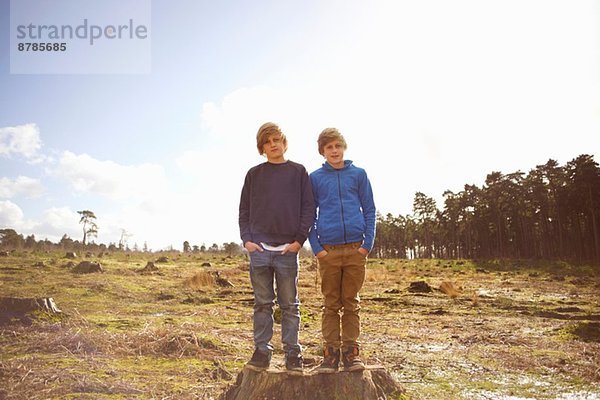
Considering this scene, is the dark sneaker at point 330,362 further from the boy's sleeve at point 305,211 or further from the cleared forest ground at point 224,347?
the boy's sleeve at point 305,211

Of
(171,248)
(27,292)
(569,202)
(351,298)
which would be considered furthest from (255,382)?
(171,248)

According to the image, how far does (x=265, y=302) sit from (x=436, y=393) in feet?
8.56

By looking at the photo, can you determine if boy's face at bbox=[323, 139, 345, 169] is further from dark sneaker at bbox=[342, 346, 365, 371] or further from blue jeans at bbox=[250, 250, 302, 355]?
dark sneaker at bbox=[342, 346, 365, 371]

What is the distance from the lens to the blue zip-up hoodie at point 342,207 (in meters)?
3.93

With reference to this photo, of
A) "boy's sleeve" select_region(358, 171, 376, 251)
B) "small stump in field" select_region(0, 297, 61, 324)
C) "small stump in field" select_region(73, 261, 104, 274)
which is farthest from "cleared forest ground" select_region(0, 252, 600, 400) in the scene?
"small stump in field" select_region(73, 261, 104, 274)

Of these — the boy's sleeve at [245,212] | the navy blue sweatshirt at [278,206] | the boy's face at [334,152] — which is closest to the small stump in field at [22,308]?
the boy's sleeve at [245,212]

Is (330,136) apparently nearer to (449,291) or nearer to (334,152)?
(334,152)

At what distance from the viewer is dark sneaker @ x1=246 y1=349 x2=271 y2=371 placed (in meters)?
3.87

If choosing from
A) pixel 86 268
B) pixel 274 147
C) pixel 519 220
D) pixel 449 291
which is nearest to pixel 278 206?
pixel 274 147

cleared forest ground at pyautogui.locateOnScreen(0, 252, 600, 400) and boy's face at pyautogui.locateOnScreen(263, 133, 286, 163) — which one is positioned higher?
boy's face at pyautogui.locateOnScreen(263, 133, 286, 163)

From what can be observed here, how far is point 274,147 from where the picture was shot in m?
4.00

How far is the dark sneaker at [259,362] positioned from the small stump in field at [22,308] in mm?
5553

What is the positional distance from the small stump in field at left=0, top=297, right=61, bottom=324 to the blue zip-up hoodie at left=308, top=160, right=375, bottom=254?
20.6 feet

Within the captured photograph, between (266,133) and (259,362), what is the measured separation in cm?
219
